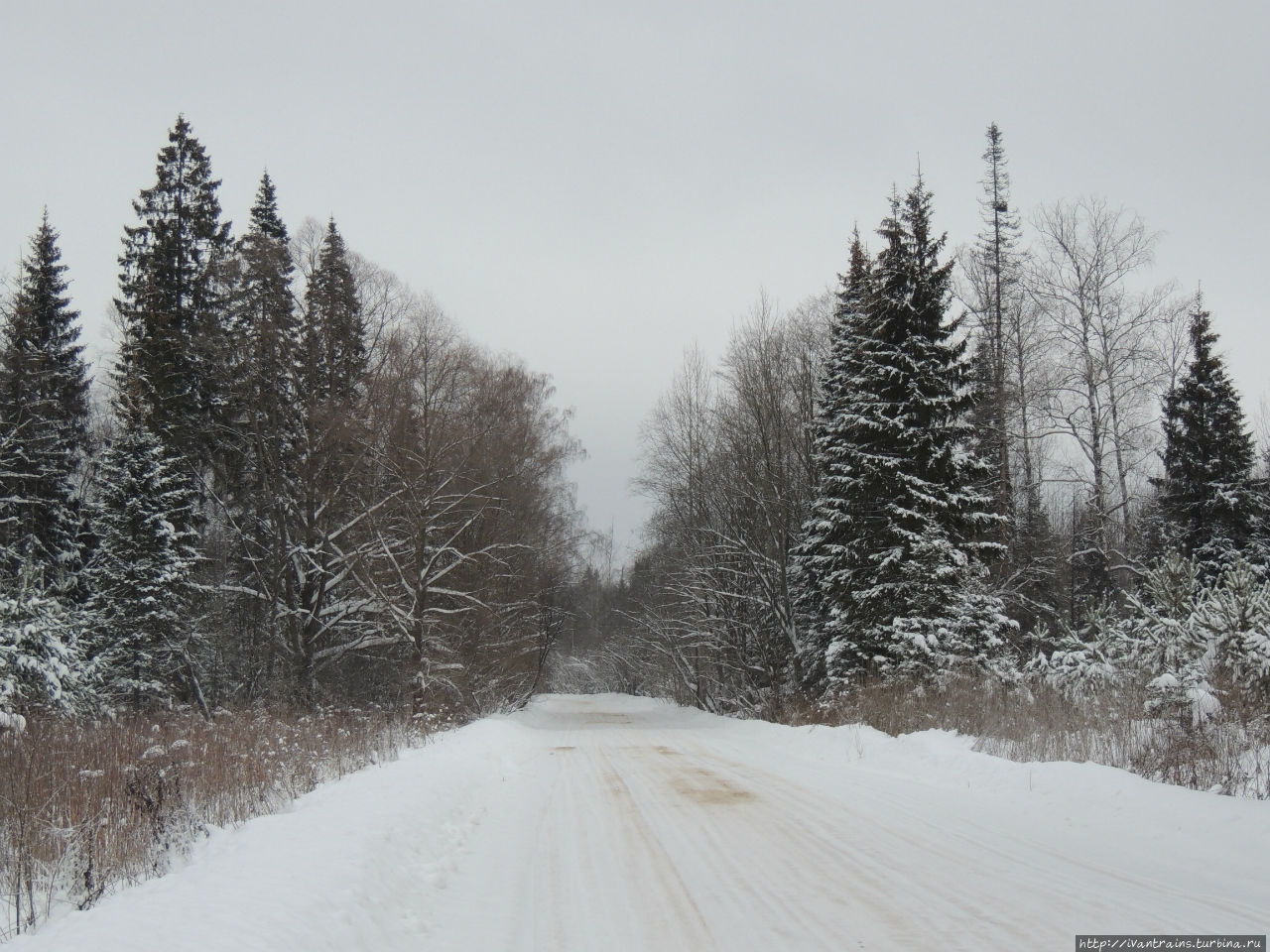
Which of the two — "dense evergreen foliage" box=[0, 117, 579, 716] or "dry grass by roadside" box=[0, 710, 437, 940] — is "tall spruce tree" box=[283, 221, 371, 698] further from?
"dry grass by roadside" box=[0, 710, 437, 940]

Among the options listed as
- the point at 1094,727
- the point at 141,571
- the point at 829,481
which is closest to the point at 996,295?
the point at 829,481

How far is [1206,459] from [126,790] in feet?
92.7

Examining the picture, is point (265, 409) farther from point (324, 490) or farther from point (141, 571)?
point (141, 571)

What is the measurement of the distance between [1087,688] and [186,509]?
21.4 metres

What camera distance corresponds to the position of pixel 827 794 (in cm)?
845

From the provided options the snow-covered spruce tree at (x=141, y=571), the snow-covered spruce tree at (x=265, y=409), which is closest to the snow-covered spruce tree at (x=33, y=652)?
the snow-covered spruce tree at (x=265, y=409)

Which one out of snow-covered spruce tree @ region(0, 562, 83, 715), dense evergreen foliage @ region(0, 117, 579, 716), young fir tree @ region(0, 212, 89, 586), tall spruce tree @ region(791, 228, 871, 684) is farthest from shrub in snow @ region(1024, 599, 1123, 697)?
young fir tree @ region(0, 212, 89, 586)

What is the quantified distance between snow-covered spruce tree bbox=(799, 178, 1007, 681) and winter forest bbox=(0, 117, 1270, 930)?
86mm

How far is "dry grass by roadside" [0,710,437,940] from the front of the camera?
452 cm

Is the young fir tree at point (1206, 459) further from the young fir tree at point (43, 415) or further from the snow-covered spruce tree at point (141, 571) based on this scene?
the young fir tree at point (43, 415)

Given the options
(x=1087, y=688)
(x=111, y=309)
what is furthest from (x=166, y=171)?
(x=1087, y=688)

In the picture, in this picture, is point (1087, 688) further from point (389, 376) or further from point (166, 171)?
point (166, 171)

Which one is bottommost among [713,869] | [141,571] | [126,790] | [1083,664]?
[713,869]

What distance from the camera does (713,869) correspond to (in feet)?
18.1
